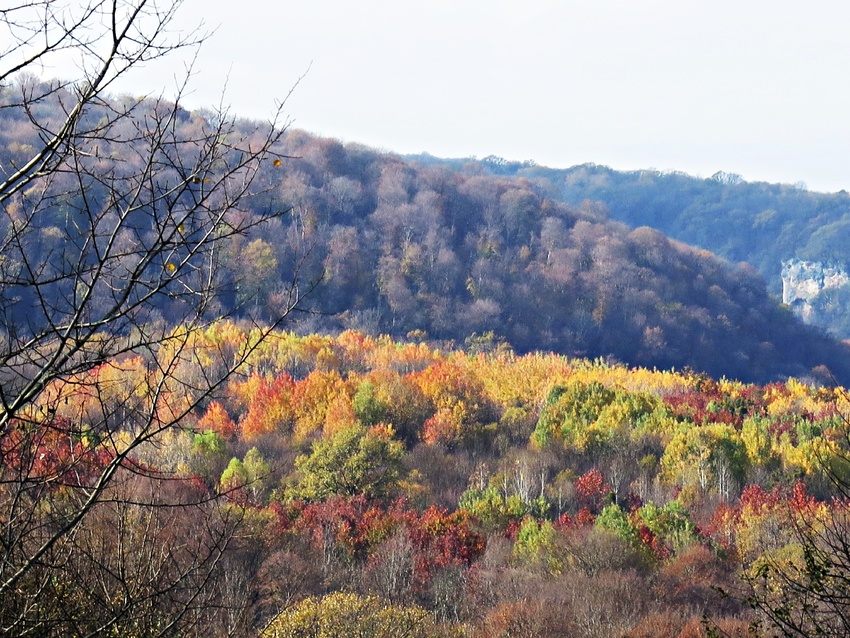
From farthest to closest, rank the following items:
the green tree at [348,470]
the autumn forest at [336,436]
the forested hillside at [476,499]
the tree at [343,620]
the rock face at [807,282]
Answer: the rock face at [807,282] → the green tree at [348,470] → the forested hillside at [476,499] → the tree at [343,620] → the autumn forest at [336,436]

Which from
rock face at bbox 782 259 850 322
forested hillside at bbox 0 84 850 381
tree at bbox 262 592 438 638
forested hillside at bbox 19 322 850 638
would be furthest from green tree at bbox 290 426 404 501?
rock face at bbox 782 259 850 322

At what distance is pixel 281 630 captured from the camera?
60.3ft

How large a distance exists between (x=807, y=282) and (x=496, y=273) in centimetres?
10509

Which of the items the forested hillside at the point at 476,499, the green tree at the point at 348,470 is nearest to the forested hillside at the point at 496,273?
the forested hillside at the point at 476,499

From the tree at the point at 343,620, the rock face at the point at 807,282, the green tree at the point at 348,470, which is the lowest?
the rock face at the point at 807,282

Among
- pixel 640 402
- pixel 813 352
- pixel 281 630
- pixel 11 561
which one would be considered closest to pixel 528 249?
pixel 813 352

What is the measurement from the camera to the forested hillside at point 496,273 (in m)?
103

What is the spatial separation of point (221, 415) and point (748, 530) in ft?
102

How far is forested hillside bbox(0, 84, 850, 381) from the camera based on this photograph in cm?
10344

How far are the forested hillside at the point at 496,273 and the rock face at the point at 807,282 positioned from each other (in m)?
59.4

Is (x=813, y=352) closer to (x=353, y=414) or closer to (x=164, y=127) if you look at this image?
(x=353, y=414)

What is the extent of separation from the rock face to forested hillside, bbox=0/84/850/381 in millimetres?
59370

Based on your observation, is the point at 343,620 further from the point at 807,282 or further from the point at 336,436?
the point at 807,282

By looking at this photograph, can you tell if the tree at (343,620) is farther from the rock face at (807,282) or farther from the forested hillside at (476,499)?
the rock face at (807,282)
